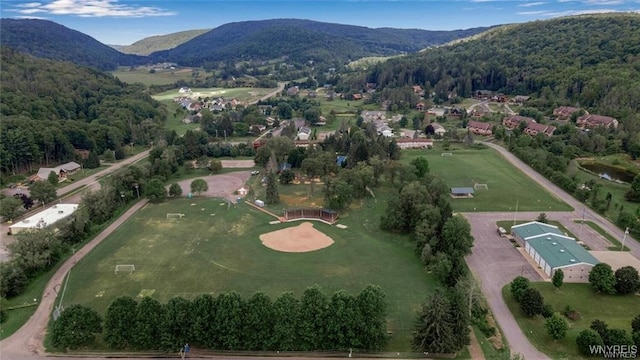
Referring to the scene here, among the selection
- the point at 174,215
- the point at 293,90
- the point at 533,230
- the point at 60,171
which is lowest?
the point at 174,215

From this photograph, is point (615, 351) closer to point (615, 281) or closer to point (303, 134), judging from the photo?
point (615, 281)

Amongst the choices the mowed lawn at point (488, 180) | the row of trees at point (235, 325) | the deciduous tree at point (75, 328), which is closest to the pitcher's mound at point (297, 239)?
the row of trees at point (235, 325)

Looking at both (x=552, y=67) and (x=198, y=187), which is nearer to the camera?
(x=198, y=187)

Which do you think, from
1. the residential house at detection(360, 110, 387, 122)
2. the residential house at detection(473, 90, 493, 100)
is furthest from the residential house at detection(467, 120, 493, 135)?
the residential house at detection(473, 90, 493, 100)

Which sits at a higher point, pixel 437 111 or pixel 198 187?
pixel 437 111

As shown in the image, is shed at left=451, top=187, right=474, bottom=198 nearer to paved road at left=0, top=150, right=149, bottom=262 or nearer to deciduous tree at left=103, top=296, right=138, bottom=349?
deciduous tree at left=103, top=296, right=138, bottom=349

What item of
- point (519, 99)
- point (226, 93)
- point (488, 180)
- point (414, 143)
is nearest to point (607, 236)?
point (488, 180)

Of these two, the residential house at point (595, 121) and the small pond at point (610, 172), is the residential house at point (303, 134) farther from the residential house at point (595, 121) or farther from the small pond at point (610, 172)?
the residential house at point (595, 121)

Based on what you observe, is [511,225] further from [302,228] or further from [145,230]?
[145,230]
